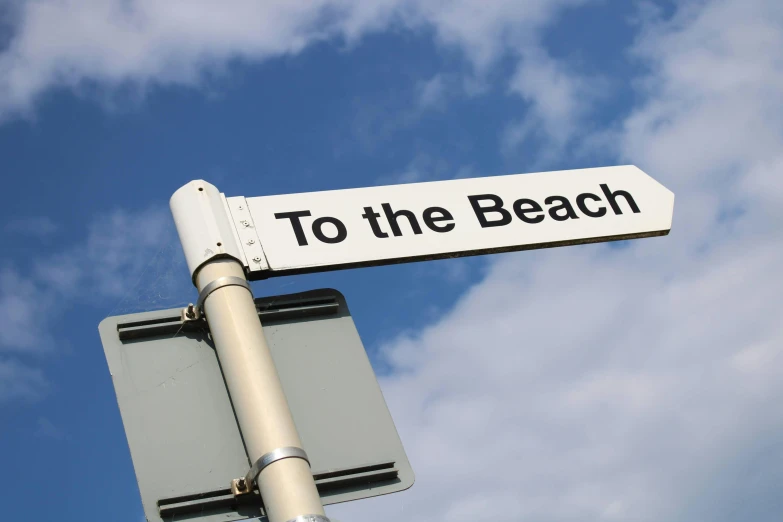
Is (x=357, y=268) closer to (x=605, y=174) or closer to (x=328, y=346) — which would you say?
(x=328, y=346)

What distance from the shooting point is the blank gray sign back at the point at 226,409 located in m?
2.12

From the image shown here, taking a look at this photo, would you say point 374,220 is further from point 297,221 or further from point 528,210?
point 528,210

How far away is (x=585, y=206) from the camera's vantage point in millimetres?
3037

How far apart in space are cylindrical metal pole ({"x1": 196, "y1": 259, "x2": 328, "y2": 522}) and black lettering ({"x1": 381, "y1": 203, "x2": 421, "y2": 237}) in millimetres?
569

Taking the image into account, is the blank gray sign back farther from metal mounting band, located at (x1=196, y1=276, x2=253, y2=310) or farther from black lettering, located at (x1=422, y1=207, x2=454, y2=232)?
black lettering, located at (x1=422, y1=207, x2=454, y2=232)

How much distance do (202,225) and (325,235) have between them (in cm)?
39

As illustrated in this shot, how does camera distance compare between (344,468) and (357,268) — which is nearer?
(344,468)

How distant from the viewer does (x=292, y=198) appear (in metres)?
2.82

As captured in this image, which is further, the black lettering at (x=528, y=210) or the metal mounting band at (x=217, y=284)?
the black lettering at (x=528, y=210)

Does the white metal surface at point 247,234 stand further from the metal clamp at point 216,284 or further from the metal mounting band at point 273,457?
the metal mounting band at point 273,457

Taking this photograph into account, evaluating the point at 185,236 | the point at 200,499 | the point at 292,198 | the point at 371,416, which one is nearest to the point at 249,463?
the point at 200,499

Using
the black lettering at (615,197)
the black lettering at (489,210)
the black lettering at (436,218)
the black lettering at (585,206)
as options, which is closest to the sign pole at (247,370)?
the black lettering at (436,218)

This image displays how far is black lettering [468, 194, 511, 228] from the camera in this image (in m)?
2.91

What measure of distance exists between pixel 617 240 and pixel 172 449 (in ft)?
5.47
